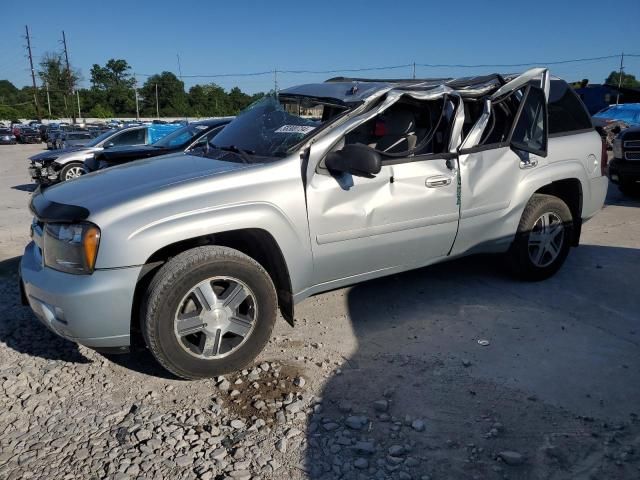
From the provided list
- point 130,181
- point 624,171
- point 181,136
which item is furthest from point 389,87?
point 181,136

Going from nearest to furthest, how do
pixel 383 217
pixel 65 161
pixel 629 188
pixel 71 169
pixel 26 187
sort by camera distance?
pixel 383 217
pixel 629 188
pixel 65 161
pixel 71 169
pixel 26 187

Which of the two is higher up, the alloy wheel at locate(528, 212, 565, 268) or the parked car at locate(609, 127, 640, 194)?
the parked car at locate(609, 127, 640, 194)

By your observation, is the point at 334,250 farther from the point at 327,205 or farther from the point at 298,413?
the point at 298,413

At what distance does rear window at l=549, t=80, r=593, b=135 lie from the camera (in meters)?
4.64

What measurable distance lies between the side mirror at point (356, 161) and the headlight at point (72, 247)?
1.44m

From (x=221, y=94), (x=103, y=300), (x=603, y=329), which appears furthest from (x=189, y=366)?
(x=221, y=94)

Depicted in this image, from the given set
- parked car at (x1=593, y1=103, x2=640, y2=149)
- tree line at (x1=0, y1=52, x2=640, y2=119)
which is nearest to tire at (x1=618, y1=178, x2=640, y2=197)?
parked car at (x1=593, y1=103, x2=640, y2=149)

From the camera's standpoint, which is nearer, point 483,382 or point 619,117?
point 483,382

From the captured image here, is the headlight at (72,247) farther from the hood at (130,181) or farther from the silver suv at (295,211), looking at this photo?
the hood at (130,181)

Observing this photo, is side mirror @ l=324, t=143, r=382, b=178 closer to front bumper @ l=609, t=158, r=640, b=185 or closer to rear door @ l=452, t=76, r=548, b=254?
rear door @ l=452, t=76, r=548, b=254

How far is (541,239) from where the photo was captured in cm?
461

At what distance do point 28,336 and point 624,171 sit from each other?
8.35 m

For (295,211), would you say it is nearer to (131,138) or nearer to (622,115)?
(131,138)

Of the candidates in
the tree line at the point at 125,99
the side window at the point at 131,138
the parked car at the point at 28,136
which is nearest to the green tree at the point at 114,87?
the tree line at the point at 125,99
